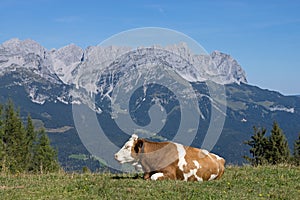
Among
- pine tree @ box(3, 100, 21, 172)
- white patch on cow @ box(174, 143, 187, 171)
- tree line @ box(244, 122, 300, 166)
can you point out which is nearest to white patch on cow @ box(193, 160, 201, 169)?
white patch on cow @ box(174, 143, 187, 171)

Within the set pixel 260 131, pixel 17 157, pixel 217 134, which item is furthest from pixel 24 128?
pixel 217 134

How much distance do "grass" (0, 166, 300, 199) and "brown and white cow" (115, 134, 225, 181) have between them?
746 millimetres

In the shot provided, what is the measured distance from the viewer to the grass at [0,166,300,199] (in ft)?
41.1

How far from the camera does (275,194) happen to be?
41.5ft

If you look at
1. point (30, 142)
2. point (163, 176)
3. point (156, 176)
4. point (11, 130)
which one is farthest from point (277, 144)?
point (156, 176)

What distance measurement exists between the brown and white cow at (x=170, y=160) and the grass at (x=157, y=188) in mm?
746

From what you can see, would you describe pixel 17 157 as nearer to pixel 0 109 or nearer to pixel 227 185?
pixel 0 109

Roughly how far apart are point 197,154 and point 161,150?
1.40m

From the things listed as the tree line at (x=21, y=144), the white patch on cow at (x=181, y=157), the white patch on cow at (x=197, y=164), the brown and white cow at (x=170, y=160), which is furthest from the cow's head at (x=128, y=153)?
the tree line at (x=21, y=144)

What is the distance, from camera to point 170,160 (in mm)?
16062

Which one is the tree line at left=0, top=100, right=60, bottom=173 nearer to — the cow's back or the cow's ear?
the cow's ear

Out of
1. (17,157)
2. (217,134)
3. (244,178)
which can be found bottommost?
(17,157)

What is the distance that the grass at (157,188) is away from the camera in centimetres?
1252

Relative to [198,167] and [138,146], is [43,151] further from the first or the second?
[198,167]
